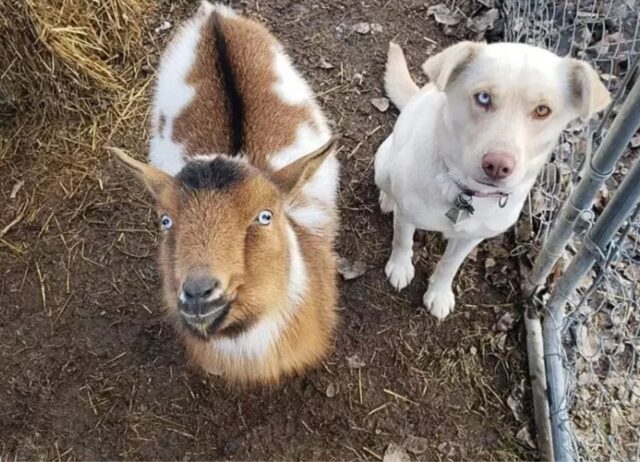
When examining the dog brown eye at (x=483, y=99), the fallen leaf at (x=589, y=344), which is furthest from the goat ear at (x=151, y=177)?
the fallen leaf at (x=589, y=344)

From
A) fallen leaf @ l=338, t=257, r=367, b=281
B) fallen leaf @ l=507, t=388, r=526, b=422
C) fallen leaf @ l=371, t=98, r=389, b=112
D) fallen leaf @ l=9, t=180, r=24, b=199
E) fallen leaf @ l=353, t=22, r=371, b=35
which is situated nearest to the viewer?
fallen leaf @ l=507, t=388, r=526, b=422

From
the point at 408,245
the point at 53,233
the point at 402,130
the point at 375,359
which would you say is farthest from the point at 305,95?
the point at 53,233

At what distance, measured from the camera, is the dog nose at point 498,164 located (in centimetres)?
A: 242

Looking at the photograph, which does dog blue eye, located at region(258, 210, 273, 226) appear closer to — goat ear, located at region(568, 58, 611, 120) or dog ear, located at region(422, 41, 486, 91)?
dog ear, located at region(422, 41, 486, 91)

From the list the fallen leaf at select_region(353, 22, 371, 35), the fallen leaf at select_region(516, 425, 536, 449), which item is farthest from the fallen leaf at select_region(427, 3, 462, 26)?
the fallen leaf at select_region(516, 425, 536, 449)

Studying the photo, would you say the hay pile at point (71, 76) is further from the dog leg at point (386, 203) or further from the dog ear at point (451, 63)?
the dog ear at point (451, 63)

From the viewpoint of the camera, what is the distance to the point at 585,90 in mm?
2461

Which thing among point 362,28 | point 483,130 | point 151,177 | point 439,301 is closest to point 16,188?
point 151,177

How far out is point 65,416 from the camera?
3.75 meters

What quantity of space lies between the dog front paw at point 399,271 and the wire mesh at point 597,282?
28.3 inches

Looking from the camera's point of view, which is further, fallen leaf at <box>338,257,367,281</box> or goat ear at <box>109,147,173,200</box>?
fallen leaf at <box>338,257,367,281</box>

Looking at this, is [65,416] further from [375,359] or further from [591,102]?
[591,102]

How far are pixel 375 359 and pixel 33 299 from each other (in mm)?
2136

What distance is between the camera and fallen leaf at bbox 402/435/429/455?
367cm
